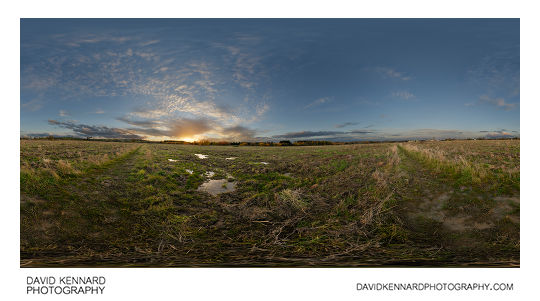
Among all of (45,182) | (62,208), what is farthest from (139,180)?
(62,208)

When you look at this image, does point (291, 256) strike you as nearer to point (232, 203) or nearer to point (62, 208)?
point (232, 203)

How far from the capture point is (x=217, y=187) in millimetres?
7617

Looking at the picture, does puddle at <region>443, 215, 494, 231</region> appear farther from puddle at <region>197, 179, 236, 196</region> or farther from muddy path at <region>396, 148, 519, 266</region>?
puddle at <region>197, 179, 236, 196</region>

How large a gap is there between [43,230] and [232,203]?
367cm

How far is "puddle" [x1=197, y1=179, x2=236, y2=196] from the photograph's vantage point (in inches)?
281

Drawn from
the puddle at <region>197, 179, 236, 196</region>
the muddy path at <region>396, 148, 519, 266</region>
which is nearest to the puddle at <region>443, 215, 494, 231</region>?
the muddy path at <region>396, 148, 519, 266</region>

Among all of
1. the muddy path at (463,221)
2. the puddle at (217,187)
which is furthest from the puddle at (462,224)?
the puddle at (217,187)

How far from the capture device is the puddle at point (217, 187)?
23.4ft

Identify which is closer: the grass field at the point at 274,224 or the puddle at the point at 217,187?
the grass field at the point at 274,224

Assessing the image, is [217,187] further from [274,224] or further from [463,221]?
[463,221]

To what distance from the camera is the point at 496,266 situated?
343 cm

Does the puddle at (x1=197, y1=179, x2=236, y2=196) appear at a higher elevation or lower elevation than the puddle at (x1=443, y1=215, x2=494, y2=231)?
higher

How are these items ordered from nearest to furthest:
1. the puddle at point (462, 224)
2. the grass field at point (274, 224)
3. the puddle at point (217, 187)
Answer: the grass field at point (274, 224) < the puddle at point (462, 224) < the puddle at point (217, 187)

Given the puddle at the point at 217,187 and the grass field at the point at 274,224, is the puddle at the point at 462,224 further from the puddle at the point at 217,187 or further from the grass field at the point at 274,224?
the puddle at the point at 217,187
